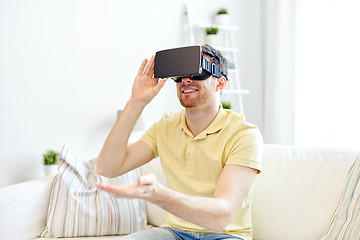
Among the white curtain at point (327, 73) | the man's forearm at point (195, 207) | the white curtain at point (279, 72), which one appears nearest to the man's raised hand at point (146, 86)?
the man's forearm at point (195, 207)

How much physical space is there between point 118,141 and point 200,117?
13.4 inches

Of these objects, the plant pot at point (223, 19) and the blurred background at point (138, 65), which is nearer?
the blurred background at point (138, 65)

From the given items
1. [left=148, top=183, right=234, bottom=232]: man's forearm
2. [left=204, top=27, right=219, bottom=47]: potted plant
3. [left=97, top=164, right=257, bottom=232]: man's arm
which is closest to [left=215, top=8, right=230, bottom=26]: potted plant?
[left=204, top=27, right=219, bottom=47]: potted plant

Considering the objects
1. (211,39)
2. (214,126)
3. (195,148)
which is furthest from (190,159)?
(211,39)

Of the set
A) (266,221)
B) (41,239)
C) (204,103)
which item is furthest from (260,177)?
(41,239)

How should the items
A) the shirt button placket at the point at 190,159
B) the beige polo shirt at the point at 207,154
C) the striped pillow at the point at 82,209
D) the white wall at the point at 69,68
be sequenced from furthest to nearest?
the white wall at the point at 69,68 < the striped pillow at the point at 82,209 < the shirt button placket at the point at 190,159 < the beige polo shirt at the point at 207,154

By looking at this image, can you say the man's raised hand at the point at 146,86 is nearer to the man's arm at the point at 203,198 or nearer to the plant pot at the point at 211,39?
the man's arm at the point at 203,198

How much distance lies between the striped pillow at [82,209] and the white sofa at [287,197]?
0.07m

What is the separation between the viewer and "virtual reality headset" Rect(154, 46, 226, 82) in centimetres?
131

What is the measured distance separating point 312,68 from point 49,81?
1.95m

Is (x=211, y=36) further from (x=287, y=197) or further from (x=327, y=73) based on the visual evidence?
(x=287, y=197)

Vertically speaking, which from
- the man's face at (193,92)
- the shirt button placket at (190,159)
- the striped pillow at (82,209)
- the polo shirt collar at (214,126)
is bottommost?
the striped pillow at (82,209)

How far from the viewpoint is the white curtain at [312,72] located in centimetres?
279

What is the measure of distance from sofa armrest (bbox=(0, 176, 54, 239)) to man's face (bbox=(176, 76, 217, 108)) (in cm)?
91
